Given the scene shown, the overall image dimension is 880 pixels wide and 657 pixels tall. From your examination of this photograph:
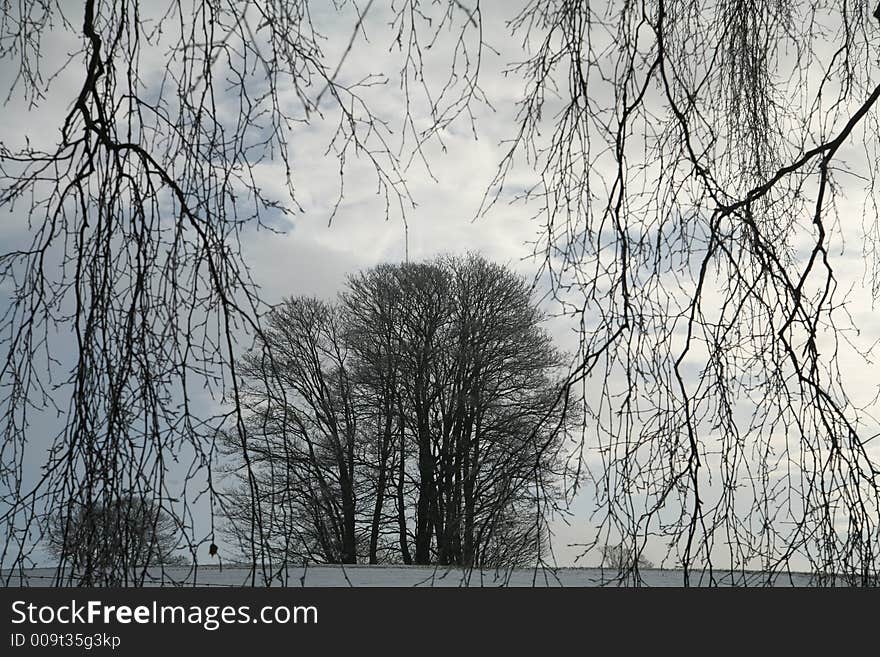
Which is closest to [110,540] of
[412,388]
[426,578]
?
[426,578]

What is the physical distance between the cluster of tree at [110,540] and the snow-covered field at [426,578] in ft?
0.18

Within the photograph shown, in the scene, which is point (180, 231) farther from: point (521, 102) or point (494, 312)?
point (494, 312)

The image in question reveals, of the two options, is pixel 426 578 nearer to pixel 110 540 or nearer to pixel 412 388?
pixel 110 540

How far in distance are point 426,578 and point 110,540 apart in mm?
1027

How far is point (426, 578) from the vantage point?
2.41 m

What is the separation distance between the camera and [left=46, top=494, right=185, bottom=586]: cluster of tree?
1582 mm

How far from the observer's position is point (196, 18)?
5.29 feet

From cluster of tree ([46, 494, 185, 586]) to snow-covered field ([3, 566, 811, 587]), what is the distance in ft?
0.18

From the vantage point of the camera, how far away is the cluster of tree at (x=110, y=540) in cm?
158

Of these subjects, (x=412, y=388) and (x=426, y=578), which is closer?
(x=426, y=578)

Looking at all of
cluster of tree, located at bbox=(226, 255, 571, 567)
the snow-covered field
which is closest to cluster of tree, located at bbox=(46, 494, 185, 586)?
the snow-covered field

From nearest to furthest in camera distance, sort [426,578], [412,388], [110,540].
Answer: [110,540], [426,578], [412,388]

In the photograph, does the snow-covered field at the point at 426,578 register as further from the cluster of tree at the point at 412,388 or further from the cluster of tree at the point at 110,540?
the cluster of tree at the point at 412,388

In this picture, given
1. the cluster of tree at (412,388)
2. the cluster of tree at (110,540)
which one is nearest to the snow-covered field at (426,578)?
the cluster of tree at (110,540)
